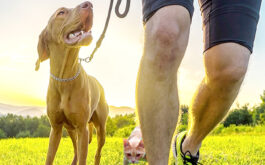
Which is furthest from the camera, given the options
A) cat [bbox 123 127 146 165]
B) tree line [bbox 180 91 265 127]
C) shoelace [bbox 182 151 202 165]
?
tree line [bbox 180 91 265 127]

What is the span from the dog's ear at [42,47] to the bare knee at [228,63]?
2.14 metres

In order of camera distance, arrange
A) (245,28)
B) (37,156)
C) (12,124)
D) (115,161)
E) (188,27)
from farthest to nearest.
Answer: (12,124), (37,156), (115,161), (245,28), (188,27)

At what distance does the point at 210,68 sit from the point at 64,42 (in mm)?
1815

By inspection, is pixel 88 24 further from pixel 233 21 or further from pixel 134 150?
pixel 233 21

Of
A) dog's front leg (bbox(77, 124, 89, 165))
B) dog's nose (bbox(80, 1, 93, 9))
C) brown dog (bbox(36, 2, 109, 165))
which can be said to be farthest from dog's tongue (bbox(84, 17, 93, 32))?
dog's front leg (bbox(77, 124, 89, 165))

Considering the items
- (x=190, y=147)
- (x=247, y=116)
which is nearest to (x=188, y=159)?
(x=190, y=147)

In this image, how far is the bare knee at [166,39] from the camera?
5.09 feet

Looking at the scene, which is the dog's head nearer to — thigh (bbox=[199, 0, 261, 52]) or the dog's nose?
the dog's nose

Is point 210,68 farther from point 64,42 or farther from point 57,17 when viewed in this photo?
point 57,17

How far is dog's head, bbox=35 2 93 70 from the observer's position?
3316mm

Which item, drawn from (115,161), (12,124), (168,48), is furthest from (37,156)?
(12,124)

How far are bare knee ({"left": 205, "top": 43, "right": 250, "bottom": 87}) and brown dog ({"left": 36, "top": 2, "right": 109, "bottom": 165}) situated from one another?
1.67 meters

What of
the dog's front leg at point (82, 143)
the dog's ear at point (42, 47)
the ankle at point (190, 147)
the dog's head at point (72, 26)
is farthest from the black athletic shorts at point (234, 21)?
the dog's ear at point (42, 47)

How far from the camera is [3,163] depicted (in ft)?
16.1
